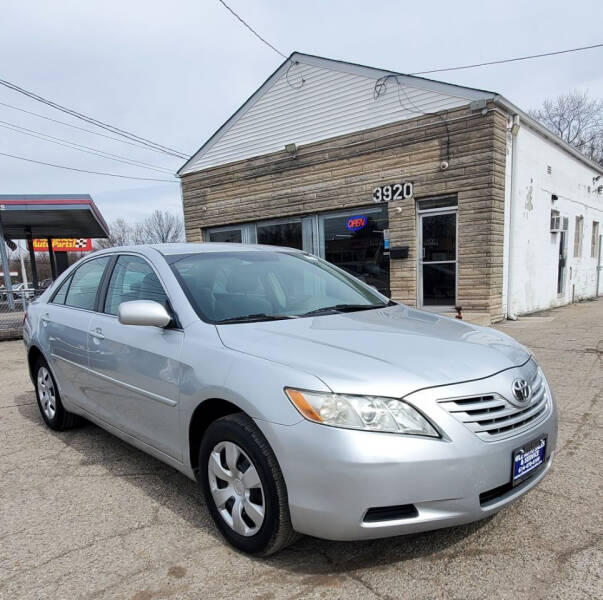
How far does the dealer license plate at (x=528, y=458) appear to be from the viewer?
1.99 metres

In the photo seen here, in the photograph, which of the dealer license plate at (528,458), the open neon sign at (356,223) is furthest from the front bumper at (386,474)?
the open neon sign at (356,223)

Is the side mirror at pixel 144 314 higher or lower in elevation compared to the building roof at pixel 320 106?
lower

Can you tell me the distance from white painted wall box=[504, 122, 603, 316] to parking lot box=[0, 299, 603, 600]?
6850mm

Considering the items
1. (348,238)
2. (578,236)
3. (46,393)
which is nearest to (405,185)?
(348,238)

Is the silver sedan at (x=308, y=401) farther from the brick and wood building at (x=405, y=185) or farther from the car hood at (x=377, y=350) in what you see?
the brick and wood building at (x=405, y=185)

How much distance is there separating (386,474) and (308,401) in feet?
1.36

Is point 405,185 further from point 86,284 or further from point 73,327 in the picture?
point 73,327

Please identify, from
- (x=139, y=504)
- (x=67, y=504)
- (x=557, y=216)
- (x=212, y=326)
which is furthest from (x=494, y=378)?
(x=557, y=216)

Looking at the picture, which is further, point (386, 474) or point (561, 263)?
point (561, 263)

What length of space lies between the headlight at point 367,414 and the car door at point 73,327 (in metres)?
2.14

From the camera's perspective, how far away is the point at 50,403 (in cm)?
399

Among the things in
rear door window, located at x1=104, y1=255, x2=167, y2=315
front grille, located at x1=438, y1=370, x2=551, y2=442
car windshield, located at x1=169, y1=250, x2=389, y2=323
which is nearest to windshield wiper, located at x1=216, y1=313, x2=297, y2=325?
car windshield, located at x1=169, y1=250, x2=389, y2=323

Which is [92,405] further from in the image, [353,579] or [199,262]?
[353,579]

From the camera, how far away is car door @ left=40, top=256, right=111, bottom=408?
336 centimetres
